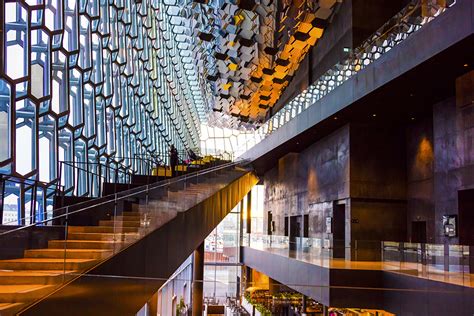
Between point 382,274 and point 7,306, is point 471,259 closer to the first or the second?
point 382,274

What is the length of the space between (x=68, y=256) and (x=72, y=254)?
0.10 m

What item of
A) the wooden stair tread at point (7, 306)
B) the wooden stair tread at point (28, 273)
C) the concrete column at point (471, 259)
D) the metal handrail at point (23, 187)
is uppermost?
the metal handrail at point (23, 187)

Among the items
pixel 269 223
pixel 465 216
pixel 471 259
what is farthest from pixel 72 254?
pixel 269 223

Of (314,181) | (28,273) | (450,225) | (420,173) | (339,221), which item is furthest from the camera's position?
(314,181)

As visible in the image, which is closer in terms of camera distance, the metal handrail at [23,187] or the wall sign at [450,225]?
the metal handrail at [23,187]

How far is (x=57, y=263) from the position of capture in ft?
17.9

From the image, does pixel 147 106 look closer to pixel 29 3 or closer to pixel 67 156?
pixel 67 156

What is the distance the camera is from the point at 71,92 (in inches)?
539

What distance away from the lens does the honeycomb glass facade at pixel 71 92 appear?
9.50 metres

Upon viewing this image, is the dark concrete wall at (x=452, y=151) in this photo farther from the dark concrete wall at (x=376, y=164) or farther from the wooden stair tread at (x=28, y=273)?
the wooden stair tread at (x=28, y=273)

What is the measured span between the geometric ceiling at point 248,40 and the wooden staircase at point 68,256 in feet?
56.1

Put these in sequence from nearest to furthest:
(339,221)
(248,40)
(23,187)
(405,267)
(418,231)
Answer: (23,187)
(405,267)
(418,231)
(339,221)
(248,40)

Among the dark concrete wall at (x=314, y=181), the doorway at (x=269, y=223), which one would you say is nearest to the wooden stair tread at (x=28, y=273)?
the dark concrete wall at (x=314, y=181)

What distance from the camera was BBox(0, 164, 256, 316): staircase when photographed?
4.44 m
